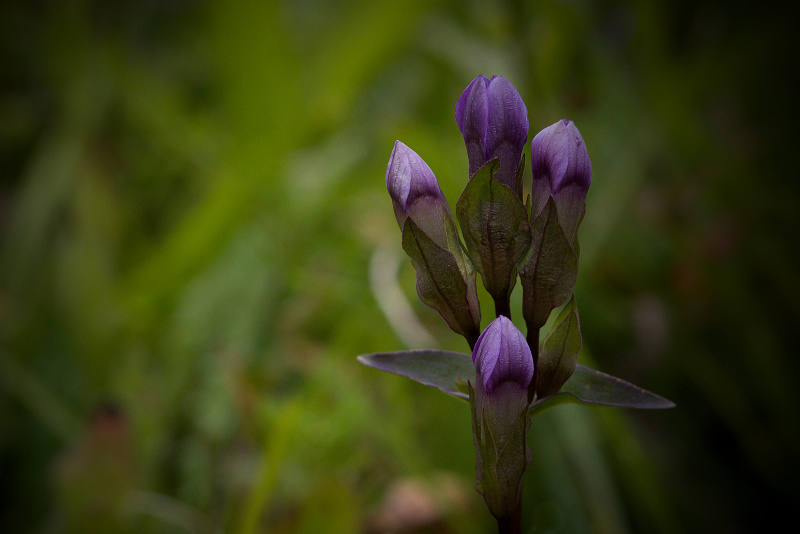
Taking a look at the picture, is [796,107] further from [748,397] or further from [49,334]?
[49,334]

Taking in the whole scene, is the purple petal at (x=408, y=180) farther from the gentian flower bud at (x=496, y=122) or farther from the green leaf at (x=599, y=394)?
the green leaf at (x=599, y=394)

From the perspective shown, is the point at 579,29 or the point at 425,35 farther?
the point at 425,35

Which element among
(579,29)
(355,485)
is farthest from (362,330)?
(579,29)

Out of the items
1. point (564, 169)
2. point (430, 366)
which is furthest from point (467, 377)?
point (564, 169)

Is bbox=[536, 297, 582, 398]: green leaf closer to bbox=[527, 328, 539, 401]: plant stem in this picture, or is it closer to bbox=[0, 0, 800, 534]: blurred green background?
bbox=[527, 328, 539, 401]: plant stem

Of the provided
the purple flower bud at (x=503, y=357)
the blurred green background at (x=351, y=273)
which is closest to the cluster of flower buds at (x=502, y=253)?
the purple flower bud at (x=503, y=357)

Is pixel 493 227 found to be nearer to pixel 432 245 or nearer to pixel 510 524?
pixel 432 245
